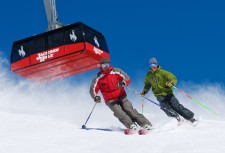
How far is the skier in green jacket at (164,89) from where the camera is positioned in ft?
28.1

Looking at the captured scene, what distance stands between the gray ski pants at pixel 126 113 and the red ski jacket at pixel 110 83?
0.38 feet

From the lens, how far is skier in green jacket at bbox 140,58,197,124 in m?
8.57

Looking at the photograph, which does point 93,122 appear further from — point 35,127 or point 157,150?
point 157,150

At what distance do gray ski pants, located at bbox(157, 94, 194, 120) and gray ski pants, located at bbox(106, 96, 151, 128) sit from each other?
0.93 meters

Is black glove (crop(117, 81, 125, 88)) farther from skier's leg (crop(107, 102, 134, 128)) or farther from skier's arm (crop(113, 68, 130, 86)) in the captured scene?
skier's leg (crop(107, 102, 134, 128))

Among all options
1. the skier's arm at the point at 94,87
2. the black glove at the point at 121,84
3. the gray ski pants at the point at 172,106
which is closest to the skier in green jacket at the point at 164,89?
the gray ski pants at the point at 172,106

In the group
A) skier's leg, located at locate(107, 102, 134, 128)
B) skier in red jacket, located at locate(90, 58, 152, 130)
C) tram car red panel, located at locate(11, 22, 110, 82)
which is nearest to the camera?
skier's leg, located at locate(107, 102, 134, 128)

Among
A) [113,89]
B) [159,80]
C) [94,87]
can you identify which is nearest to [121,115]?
[113,89]

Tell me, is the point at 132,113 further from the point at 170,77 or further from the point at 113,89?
the point at 170,77

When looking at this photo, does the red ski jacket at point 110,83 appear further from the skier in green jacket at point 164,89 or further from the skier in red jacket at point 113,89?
the skier in green jacket at point 164,89

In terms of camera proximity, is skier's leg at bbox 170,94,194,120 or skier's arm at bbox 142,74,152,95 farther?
skier's arm at bbox 142,74,152,95

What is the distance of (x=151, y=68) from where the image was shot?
869 cm

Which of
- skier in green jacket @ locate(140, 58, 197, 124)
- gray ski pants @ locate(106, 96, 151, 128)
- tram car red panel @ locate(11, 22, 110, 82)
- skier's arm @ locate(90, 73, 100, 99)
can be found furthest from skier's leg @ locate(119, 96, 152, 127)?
tram car red panel @ locate(11, 22, 110, 82)

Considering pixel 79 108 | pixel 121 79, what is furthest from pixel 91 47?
pixel 121 79
